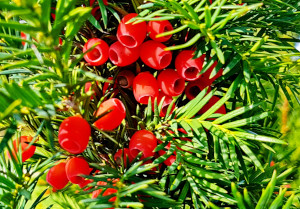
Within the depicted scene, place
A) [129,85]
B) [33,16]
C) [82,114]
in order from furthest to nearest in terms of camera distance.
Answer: [129,85] → [82,114] → [33,16]

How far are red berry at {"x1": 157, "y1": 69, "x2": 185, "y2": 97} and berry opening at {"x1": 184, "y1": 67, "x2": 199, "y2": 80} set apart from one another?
0.01 meters

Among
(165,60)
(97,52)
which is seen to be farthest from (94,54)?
(165,60)

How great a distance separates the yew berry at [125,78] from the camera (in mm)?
513

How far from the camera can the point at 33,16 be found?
26cm

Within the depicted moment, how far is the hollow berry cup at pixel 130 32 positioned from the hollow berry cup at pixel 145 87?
0.17 ft

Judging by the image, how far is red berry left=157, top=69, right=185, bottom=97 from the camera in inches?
18.6

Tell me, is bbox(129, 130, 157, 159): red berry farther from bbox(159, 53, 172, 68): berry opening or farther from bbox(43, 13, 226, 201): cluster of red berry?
bbox(159, 53, 172, 68): berry opening

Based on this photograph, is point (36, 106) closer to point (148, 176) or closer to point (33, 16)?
point (33, 16)

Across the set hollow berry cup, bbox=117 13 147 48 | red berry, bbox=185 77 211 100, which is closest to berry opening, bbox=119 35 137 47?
hollow berry cup, bbox=117 13 147 48

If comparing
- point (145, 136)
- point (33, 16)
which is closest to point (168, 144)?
point (145, 136)

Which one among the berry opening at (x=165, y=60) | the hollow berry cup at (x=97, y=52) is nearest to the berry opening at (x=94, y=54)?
the hollow berry cup at (x=97, y=52)

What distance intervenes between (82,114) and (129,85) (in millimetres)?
142

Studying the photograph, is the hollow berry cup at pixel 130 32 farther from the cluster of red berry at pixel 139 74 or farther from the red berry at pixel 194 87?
the red berry at pixel 194 87

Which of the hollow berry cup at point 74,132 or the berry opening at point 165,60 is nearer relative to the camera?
the hollow berry cup at point 74,132
